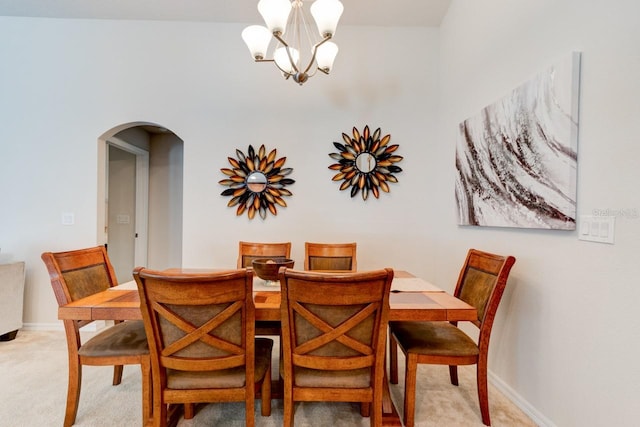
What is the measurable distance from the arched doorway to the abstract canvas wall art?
3.65 meters

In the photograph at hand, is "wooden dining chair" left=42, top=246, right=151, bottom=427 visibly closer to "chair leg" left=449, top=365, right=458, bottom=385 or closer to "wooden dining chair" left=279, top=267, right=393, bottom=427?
"wooden dining chair" left=279, top=267, right=393, bottom=427

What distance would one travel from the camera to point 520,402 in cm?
177

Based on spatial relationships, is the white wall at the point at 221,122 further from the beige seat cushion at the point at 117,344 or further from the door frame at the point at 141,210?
the beige seat cushion at the point at 117,344

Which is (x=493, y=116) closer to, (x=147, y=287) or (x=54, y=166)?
(x=147, y=287)

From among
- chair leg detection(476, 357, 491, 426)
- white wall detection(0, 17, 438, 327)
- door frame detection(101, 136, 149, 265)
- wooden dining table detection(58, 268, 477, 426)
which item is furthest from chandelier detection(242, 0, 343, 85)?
door frame detection(101, 136, 149, 265)

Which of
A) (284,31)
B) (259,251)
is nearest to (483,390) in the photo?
(259,251)

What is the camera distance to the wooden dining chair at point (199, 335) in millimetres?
1155

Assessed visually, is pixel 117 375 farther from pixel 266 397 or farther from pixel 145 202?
pixel 145 202

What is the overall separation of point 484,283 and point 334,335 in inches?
41.4

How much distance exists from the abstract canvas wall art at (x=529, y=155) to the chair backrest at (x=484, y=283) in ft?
1.02

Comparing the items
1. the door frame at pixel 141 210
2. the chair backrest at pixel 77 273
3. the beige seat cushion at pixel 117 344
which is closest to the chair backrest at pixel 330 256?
the beige seat cushion at pixel 117 344

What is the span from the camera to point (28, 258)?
2857 millimetres

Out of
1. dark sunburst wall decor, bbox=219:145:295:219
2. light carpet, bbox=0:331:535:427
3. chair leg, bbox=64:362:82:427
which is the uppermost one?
dark sunburst wall decor, bbox=219:145:295:219

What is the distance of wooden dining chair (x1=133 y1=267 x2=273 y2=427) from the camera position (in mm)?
1155
